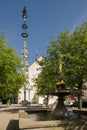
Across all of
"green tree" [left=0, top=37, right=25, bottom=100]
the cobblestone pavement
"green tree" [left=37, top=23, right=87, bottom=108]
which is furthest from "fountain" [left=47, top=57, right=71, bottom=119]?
"green tree" [left=0, top=37, right=25, bottom=100]

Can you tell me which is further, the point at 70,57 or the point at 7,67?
the point at 7,67

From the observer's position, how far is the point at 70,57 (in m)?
35.8

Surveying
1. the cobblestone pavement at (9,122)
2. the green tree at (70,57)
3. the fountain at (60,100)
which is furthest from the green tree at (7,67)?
the fountain at (60,100)

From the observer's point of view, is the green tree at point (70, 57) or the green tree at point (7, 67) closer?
the green tree at point (70, 57)

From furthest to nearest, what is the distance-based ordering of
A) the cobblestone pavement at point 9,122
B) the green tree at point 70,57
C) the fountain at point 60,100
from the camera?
the green tree at point 70,57 → the fountain at point 60,100 → the cobblestone pavement at point 9,122

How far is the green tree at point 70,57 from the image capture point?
35969mm

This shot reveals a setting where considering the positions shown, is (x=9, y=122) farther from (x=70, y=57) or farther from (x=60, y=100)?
(x=70, y=57)

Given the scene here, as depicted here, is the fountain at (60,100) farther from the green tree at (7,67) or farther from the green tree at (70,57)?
the green tree at (7,67)

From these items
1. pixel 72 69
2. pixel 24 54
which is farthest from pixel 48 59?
pixel 24 54

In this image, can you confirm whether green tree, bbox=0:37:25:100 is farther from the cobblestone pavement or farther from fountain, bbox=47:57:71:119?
fountain, bbox=47:57:71:119

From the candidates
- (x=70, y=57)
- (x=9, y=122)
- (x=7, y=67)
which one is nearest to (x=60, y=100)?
(x=9, y=122)

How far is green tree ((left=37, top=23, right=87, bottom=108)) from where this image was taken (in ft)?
118

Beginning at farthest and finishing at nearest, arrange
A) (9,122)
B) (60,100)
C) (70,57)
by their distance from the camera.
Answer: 1. (70,57)
2. (9,122)
3. (60,100)

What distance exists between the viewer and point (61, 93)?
68.5ft
